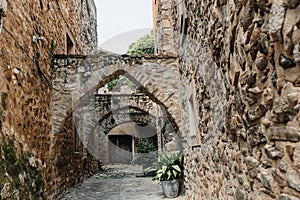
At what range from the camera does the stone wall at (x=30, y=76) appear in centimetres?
312

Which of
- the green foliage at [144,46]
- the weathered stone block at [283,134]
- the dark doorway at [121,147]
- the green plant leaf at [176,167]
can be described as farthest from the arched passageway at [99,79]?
the green foliage at [144,46]

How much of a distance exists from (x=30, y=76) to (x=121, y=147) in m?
13.1

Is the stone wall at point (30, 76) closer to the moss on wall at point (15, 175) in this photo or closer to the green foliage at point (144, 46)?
the moss on wall at point (15, 175)

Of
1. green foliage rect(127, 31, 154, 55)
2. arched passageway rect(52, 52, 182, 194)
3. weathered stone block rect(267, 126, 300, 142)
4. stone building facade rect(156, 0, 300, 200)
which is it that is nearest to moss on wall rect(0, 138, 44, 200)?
arched passageway rect(52, 52, 182, 194)

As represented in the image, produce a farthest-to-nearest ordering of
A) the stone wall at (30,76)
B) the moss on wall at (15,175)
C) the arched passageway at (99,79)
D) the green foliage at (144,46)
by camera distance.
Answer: the green foliage at (144,46) < the arched passageway at (99,79) < the stone wall at (30,76) < the moss on wall at (15,175)

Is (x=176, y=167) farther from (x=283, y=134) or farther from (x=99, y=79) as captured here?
(x=283, y=134)

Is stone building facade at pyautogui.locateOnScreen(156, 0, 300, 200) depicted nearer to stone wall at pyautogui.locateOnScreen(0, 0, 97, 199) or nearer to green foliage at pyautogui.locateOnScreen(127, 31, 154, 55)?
stone wall at pyautogui.locateOnScreen(0, 0, 97, 199)

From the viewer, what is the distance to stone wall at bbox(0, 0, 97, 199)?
10.2 ft

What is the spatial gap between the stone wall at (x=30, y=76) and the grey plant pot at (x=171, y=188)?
2038 millimetres

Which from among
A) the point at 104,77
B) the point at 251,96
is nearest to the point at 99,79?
the point at 104,77

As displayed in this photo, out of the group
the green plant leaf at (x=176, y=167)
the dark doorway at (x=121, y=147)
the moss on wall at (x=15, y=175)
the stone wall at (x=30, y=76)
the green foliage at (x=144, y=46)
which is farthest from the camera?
the dark doorway at (x=121, y=147)

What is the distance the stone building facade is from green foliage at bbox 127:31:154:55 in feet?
44.6

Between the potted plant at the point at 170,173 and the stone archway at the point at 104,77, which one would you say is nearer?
the stone archway at the point at 104,77

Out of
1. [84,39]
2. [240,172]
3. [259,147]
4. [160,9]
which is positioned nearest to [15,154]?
[240,172]
